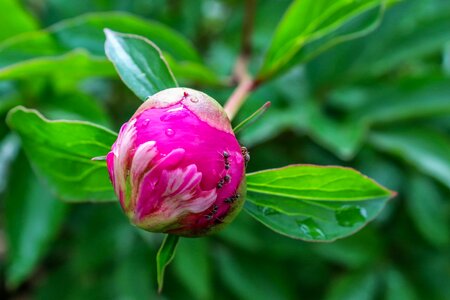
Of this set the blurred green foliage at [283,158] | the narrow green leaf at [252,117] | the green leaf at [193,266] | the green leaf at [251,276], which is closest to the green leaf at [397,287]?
the blurred green foliage at [283,158]

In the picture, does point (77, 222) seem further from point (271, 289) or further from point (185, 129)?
point (185, 129)

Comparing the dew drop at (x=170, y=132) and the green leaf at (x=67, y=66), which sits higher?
the dew drop at (x=170, y=132)

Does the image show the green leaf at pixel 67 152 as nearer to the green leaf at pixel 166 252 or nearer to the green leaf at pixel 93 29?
the green leaf at pixel 166 252

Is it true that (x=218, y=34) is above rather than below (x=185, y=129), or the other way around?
below

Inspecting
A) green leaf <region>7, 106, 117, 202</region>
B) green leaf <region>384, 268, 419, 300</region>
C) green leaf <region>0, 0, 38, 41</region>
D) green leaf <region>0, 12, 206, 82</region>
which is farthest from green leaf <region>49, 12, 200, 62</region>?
green leaf <region>384, 268, 419, 300</region>

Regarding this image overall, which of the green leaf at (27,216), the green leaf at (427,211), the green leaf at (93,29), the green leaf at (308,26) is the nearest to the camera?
the green leaf at (308,26)

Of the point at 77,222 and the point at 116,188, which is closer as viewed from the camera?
the point at 116,188

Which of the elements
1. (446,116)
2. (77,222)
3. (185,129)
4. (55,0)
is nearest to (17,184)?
(77,222)

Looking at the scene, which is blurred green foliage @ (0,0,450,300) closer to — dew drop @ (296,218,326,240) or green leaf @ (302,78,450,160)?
green leaf @ (302,78,450,160)
